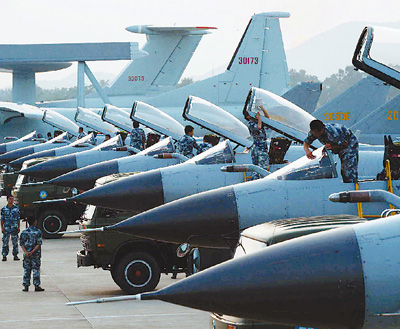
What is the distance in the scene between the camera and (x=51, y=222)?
22.9m

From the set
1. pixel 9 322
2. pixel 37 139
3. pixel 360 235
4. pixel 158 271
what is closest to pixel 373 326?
pixel 360 235

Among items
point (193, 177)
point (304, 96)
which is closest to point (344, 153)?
point (193, 177)

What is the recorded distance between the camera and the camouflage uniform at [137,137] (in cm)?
2316

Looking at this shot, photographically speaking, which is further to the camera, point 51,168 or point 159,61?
point 159,61

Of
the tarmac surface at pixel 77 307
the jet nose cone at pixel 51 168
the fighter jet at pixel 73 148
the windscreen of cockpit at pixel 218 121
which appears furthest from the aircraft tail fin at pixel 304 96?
the tarmac surface at pixel 77 307

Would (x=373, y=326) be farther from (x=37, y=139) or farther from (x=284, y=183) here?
(x=37, y=139)

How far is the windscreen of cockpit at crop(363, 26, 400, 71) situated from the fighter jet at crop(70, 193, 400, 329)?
16.3ft

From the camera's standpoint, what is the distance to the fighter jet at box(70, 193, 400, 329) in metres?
5.29

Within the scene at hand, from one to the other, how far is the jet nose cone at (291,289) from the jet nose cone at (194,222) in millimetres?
4328

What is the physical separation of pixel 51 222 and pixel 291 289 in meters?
18.3

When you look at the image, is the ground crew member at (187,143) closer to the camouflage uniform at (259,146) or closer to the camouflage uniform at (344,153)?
the camouflage uniform at (259,146)

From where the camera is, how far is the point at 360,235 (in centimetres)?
559

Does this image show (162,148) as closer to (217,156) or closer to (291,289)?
(217,156)

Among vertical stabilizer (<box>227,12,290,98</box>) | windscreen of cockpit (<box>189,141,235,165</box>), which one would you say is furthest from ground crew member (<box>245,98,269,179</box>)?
vertical stabilizer (<box>227,12,290,98</box>)
